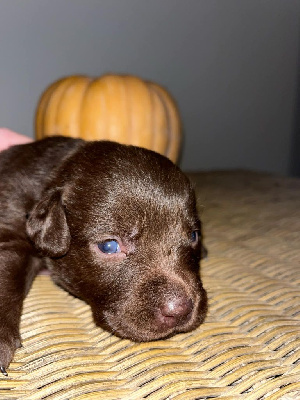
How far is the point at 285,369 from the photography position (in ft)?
5.42

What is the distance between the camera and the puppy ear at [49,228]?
215cm

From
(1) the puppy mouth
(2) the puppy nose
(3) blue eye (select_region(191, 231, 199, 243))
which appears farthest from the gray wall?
(2) the puppy nose

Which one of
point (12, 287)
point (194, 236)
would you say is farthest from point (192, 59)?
point (12, 287)

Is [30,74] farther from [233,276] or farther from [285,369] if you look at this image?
[285,369]

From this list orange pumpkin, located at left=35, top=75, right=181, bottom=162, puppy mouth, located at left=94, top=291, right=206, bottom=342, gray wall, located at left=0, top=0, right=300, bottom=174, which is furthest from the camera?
gray wall, located at left=0, top=0, right=300, bottom=174

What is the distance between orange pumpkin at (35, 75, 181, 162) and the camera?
4.98 m

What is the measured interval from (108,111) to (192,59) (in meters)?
2.96

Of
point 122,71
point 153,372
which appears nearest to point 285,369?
point 153,372

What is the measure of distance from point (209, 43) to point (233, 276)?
5.73 m

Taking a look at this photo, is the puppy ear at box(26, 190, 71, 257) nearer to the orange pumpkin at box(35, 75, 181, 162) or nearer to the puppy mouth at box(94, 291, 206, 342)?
the puppy mouth at box(94, 291, 206, 342)

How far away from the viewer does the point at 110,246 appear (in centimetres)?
208

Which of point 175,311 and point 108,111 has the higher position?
point 175,311

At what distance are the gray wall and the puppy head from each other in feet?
14.1

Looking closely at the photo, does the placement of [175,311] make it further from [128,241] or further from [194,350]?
[128,241]
